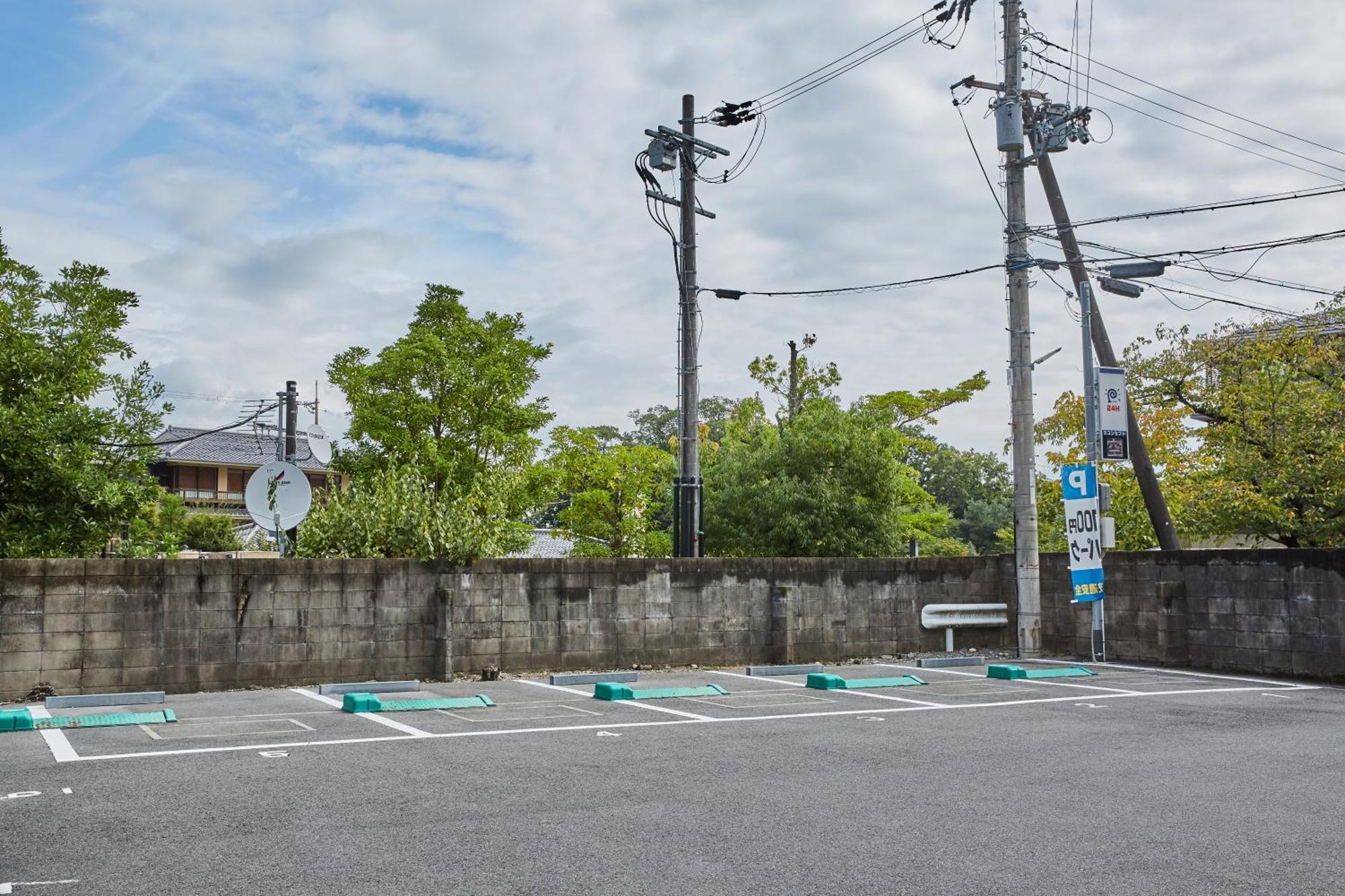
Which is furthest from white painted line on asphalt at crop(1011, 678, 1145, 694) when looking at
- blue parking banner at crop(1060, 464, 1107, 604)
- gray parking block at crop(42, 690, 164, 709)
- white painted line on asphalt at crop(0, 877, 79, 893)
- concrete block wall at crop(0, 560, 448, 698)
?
white painted line on asphalt at crop(0, 877, 79, 893)

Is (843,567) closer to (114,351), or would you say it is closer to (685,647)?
(685,647)

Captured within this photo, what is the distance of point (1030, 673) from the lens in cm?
1299

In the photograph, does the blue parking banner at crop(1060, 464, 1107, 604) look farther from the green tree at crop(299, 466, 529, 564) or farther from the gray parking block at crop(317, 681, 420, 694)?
the gray parking block at crop(317, 681, 420, 694)

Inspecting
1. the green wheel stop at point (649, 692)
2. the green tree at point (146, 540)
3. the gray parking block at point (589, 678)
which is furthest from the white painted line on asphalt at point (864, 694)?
the green tree at point (146, 540)

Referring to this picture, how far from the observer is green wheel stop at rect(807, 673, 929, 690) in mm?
11617

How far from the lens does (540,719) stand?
9.15m

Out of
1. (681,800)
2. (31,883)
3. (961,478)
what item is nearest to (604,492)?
(681,800)

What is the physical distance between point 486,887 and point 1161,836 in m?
3.25

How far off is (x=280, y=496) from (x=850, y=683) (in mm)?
7294

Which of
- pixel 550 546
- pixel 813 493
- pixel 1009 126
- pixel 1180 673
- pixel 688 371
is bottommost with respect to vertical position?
pixel 1180 673

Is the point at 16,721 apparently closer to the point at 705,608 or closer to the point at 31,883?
the point at 31,883

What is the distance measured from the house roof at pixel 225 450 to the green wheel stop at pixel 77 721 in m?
36.3

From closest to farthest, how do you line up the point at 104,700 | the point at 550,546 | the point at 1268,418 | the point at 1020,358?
the point at 104,700 < the point at 1020,358 < the point at 1268,418 < the point at 550,546

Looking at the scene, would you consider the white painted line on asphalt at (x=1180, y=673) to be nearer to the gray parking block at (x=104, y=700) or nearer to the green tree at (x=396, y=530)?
the green tree at (x=396, y=530)
